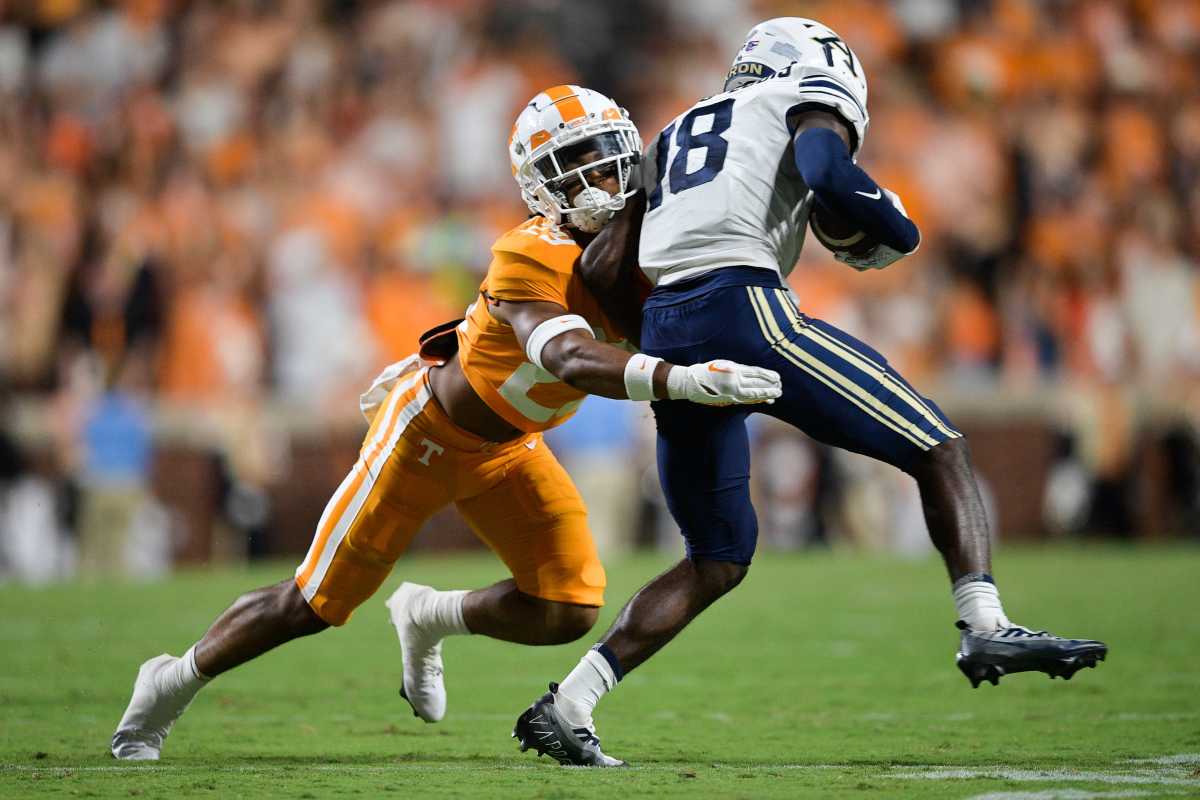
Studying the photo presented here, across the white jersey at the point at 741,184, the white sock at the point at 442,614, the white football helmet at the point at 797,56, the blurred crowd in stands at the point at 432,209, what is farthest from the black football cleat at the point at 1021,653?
the blurred crowd in stands at the point at 432,209

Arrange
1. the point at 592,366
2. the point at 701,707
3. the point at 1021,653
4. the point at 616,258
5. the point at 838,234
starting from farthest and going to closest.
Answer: the point at 701,707
the point at 616,258
the point at 838,234
the point at 592,366
the point at 1021,653

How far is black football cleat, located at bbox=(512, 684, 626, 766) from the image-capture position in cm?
413

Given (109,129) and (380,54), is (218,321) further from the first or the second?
(380,54)

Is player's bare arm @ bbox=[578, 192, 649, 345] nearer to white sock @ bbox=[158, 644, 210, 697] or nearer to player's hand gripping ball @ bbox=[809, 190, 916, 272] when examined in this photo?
player's hand gripping ball @ bbox=[809, 190, 916, 272]

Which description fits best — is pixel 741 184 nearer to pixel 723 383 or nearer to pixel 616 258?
pixel 616 258

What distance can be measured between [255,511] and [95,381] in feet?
4.53

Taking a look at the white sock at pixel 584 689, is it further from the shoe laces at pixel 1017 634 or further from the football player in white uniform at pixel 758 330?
the shoe laces at pixel 1017 634

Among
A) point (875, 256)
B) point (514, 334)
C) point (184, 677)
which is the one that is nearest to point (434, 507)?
point (514, 334)

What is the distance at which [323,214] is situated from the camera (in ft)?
39.4

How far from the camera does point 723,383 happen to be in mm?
3670

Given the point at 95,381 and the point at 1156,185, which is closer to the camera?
the point at 95,381

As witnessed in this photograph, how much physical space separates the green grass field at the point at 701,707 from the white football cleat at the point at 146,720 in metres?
0.07

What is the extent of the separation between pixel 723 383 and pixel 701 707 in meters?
2.02

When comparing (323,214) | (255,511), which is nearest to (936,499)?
(255,511)
